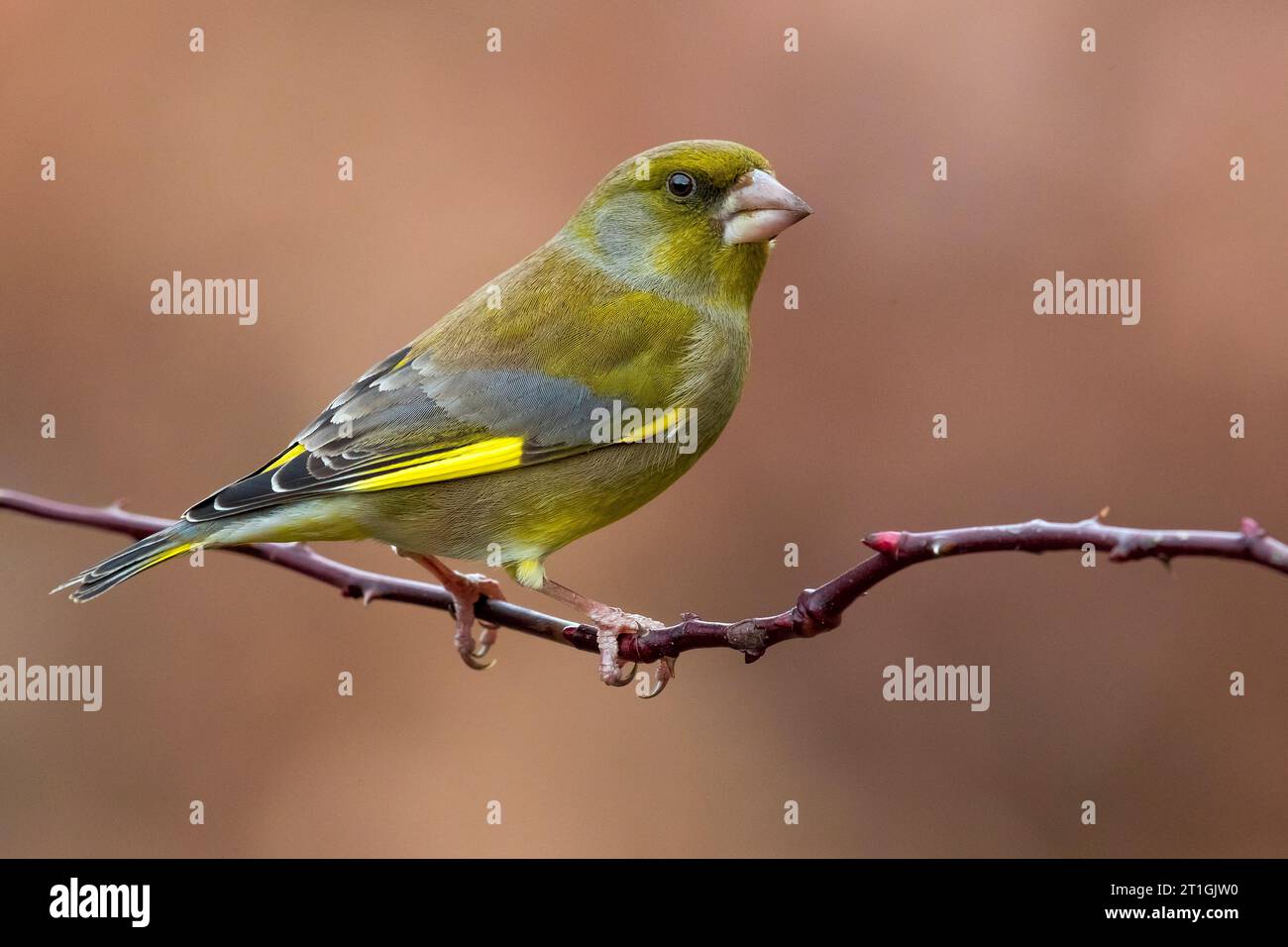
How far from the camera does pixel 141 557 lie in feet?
13.1

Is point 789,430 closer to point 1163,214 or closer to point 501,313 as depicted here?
point 1163,214

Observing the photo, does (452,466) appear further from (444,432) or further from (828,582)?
(828,582)

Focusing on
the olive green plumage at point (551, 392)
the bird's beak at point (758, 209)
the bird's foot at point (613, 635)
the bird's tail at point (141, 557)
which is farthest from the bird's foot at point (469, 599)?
the bird's beak at point (758, 209)

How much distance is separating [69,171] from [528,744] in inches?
174

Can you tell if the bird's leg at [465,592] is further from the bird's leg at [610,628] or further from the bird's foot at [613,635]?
the bird's foot at [613,635]

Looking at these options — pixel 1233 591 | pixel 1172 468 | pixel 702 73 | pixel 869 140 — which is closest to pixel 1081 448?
pixel 1172 468

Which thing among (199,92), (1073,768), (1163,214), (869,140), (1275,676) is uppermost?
(199,92)

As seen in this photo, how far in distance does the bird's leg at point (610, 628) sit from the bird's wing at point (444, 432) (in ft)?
1.59

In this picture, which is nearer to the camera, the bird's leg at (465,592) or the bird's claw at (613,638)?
the bird's claw at (613,638)

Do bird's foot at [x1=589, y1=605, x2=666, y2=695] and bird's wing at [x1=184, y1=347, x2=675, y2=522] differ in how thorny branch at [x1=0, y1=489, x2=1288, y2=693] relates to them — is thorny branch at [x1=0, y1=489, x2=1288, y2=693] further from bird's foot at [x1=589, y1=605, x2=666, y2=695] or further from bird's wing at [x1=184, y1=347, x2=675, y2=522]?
bird's wing at [x1=184, y1=347, x2=675, y2=522]

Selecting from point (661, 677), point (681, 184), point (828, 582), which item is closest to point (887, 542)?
point (828, 582)

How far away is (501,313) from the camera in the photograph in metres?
4.81

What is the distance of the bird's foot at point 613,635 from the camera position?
3.93m

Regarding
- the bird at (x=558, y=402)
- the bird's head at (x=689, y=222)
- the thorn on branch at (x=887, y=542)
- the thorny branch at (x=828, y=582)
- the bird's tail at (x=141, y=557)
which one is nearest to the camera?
the thorny branch at (x=828, y=582)
